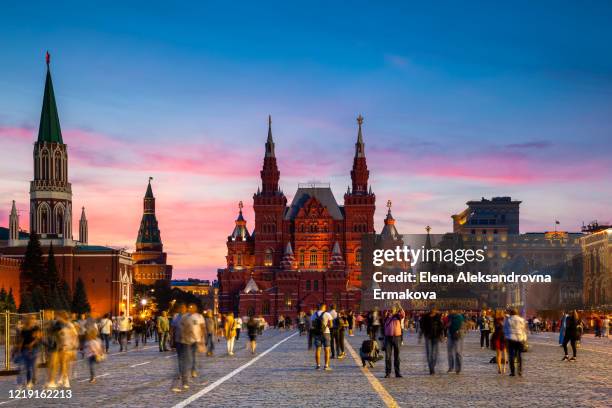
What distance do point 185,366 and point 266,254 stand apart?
14457cm

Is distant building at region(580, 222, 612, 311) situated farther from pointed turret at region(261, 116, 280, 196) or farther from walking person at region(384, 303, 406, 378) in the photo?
walking person at region(384, 303, 406, 378)

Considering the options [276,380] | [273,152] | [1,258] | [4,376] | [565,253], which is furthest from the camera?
[565,253]

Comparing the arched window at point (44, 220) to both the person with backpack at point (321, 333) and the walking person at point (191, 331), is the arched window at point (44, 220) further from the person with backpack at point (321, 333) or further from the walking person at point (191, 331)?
the walking person at point (191, 331)

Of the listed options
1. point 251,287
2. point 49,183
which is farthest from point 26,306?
point 251,287

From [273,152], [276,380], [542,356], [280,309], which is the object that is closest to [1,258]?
[280,309]

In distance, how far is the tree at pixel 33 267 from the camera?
12850 centimetres

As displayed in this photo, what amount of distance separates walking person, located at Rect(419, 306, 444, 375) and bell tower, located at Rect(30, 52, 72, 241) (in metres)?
138

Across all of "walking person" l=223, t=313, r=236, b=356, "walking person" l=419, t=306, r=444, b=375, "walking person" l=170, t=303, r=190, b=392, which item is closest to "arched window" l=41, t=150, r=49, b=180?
"walking person" l=223, t=313, r=236, b=356

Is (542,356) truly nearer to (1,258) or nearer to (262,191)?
(1,258)

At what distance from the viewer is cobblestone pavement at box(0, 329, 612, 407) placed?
1767cm

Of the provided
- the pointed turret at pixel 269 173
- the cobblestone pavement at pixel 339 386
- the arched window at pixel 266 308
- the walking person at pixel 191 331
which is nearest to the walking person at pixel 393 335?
the cobblestone pavement at pixel 339 386

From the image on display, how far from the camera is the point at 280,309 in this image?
6304 inches

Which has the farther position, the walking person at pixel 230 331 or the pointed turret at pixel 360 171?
the pointed turret at pixel 360 171

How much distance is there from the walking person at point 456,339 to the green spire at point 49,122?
140890 millimetres
